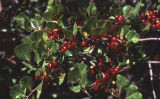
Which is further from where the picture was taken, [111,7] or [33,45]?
[111,7]

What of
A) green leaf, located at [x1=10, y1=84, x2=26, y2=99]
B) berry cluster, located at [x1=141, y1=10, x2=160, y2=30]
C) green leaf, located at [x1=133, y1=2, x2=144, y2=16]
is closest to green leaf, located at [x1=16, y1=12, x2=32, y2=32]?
green leaf, located at [x1=10, y1=84, x2=26, y2=99]

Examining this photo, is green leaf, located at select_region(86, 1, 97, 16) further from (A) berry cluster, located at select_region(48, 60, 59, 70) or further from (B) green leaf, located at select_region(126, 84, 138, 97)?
(B) green leaf, located at select_region(126, 84, 138, 97)

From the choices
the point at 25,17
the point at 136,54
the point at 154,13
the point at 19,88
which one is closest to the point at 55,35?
the point at 25,17

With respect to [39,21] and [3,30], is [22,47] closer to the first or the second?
[39,21]

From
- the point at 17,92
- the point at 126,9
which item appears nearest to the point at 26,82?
the point at 17,92

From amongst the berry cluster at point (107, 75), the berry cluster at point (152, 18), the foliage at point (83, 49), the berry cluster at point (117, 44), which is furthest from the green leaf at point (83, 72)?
the berry cluster at point (152, 18)

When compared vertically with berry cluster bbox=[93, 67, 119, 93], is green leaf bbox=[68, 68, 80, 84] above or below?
above
